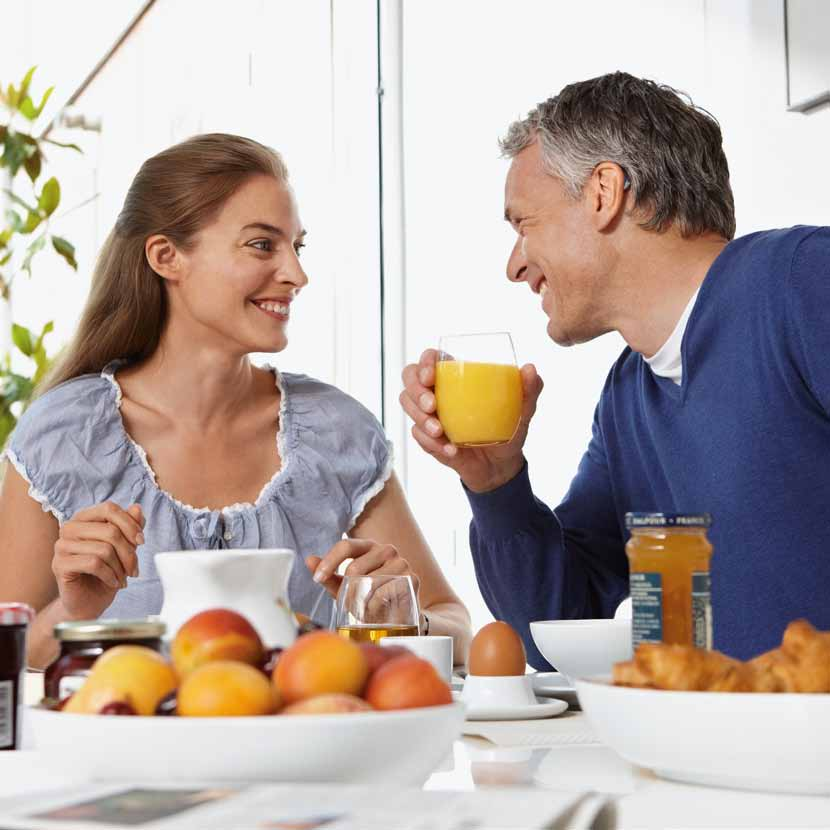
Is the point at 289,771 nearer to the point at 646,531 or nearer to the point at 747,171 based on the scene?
the point at 646,531

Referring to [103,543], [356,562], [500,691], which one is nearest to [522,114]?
[356,562]

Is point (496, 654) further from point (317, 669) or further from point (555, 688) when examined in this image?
point (317, 669)

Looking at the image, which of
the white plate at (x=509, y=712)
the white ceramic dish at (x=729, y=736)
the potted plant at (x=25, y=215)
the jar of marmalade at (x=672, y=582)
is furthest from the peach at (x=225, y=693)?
the potted plant at (x=25, y=215)

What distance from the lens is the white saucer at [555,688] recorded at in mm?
1256

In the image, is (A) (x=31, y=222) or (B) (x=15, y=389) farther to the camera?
(A) (x=31, y=222)

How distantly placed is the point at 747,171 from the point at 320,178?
75.6 inches

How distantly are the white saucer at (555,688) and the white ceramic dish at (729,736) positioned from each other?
0.48m

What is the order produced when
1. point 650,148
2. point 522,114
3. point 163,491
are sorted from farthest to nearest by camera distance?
1. point 522,114
2. point 163,491
3. point 650,148

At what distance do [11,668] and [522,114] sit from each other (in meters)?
2.96

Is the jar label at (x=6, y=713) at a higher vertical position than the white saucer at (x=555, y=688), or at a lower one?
higher

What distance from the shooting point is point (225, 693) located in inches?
25.8

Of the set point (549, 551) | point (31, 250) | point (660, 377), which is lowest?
point (549, 551)

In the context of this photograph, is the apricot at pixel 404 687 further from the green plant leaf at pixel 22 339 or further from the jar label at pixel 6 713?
the green plant leaf at pixel 22 339

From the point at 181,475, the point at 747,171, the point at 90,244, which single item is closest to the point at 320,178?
the point at 90,244
